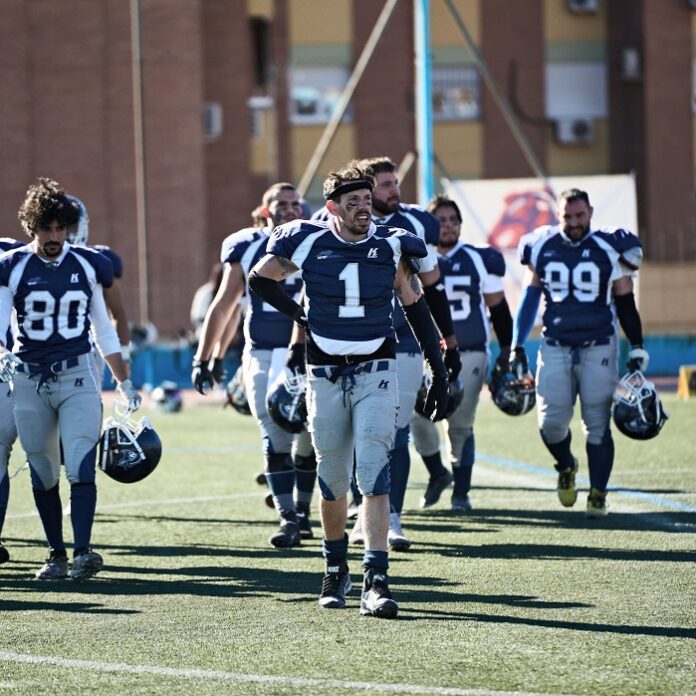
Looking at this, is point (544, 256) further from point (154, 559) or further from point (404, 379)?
point (154, 559)

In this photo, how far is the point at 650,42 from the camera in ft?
107

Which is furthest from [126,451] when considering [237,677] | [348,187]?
[237,677]

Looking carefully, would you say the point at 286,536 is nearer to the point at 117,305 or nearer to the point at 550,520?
the point at 117,305

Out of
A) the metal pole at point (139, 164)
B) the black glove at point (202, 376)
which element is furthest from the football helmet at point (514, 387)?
the metal pole at point (139, 164)

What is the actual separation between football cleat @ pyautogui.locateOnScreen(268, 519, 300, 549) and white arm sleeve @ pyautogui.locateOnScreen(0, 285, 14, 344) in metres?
2.06

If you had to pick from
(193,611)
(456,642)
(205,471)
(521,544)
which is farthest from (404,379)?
(205,471)

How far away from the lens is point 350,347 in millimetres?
7250

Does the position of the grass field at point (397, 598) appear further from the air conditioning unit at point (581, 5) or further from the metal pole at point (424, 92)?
the air conditioning unit at point (581, 5)

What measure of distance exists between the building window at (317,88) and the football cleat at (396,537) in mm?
24331

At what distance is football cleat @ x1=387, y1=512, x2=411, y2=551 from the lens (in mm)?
8969

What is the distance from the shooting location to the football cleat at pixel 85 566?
8.14 meters

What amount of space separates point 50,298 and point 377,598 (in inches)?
96.8

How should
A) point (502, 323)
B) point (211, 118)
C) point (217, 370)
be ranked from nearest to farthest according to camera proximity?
point (217, 370) < point (502, 323) < point (211, 118)

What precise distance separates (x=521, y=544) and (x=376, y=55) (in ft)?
80.6
